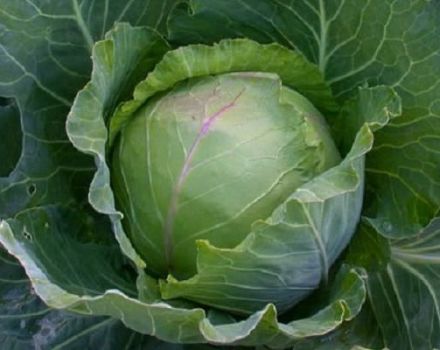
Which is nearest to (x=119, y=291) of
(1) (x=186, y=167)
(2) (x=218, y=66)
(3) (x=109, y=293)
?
(3) (x=109, y=293)

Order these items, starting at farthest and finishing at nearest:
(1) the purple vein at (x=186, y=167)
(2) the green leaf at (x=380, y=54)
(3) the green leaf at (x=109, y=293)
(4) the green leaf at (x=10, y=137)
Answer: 1. (4) the green leaf at (x=10, y=137)
2. (2) the green leaf at (x=380, y=54)
3. (1) the purple vein at (x=186, y=167)
4. (3) the green leaf at (x=109, y=293)

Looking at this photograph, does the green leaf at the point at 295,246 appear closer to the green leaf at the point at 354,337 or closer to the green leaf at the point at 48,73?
the green leaf at the point at 354,337

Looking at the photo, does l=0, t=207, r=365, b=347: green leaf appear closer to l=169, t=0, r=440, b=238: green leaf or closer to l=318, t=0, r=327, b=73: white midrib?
l=169, t=0, r=440, b=238: green leaf

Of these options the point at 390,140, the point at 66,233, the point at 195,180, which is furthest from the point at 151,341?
the point at 390,140

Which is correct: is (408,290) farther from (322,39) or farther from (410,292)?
(322,39)

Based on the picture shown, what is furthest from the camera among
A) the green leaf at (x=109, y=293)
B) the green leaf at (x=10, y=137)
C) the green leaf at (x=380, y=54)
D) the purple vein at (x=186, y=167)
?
the green leaf at (x=10, y=137)

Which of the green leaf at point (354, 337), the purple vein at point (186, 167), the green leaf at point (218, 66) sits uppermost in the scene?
the green leaf at point (218, 66)

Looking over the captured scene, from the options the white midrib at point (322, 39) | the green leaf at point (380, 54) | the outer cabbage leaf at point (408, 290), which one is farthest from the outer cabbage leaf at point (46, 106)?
the outer cabbage leaf at point (408, 290)
